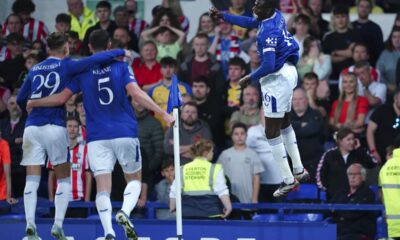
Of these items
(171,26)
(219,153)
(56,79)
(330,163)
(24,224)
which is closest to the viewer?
(56,79)

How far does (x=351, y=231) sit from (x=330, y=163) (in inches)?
44.2

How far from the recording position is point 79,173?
16.6 m

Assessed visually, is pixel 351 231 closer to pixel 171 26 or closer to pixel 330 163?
pixel 330 163

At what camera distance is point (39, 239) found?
1402 centimetres

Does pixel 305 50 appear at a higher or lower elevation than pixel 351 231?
higher

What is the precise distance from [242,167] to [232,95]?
6.23ft

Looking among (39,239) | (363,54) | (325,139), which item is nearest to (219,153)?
(325,139)

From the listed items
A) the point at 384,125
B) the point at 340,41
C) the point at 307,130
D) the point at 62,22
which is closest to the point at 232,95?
the point at 307,130

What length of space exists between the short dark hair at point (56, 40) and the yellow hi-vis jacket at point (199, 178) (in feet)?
8.94

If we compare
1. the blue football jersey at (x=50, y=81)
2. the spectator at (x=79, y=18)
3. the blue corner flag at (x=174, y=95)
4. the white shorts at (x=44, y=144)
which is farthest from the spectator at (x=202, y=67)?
the blue corner flag at (x=174, y=95)

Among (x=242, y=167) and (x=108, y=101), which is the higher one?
(x=108, y=101)

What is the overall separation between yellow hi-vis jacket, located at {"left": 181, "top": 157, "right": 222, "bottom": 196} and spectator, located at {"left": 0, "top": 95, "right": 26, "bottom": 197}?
3052 millimetres

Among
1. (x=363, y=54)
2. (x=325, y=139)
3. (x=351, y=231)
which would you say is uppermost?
(x=363, y=54)

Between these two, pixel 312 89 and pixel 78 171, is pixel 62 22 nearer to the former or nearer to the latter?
pixel 78 171
